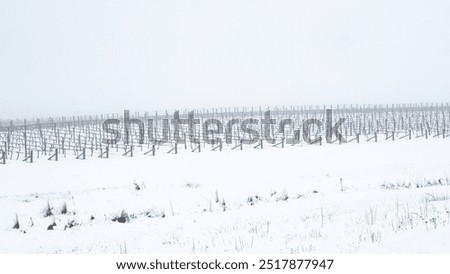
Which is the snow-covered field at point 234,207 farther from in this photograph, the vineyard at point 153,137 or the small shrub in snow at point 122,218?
the vineyard at point 153,137

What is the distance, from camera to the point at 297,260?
4766mm

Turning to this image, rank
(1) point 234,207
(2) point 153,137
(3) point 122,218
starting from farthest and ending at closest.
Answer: (2) point 153,137
(1) point 234,207
(3) point 122,218

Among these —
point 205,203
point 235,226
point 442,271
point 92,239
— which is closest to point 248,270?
point 442,271

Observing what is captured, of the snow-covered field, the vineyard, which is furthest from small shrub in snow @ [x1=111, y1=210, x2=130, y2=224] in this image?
the vineyard

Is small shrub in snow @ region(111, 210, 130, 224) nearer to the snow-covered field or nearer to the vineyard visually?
the snow-covered field

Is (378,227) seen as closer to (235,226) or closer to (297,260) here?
(297,260)

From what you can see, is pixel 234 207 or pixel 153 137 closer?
pixel 234 207

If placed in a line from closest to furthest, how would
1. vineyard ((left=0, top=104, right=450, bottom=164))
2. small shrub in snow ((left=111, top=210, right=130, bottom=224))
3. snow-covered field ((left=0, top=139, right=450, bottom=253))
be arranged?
1. snow-covered field ((left=0, top=139, right=450, bottom=253))
2. small shrub in snow ((left=111, top=210, right=130, bottom=224))
3. vineyard ((left=0, top=104, right=450, bottom=164))

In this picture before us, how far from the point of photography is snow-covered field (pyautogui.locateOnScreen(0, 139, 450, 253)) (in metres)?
6.22

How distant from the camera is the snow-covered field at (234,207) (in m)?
6.22

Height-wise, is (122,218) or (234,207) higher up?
(122,218)

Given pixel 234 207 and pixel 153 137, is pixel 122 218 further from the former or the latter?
pixel 153 137

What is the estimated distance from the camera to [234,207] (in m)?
11.6

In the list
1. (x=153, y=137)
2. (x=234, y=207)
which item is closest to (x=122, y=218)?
(x=234, y=207)
